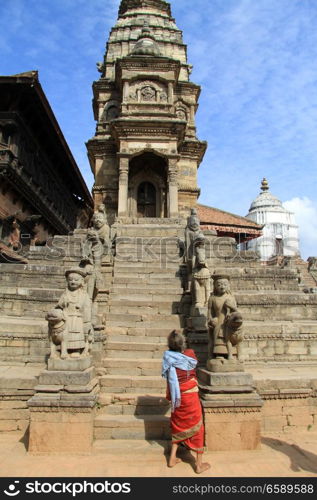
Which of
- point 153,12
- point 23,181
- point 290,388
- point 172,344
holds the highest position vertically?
point 153,12

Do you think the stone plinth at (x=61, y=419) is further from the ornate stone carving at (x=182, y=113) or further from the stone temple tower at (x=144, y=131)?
the ornate stone carving at (x=182, y=113)

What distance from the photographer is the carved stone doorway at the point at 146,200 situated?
2022 centimetres

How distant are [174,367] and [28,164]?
19854 millimetres

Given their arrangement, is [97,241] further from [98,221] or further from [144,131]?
[144,131]

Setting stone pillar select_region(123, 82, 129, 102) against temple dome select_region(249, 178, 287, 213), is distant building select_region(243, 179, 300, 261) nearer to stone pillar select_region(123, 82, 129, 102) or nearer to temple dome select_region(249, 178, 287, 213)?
temple dome select_region(249, 178, 287, 213)

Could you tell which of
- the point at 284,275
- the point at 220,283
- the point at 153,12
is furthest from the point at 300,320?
the point at 153,12

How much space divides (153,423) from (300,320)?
5.39m

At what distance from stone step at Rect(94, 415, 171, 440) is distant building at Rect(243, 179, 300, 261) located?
38390mm

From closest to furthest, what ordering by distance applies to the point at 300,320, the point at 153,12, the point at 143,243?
the point at 300,320, the point at 143,243, the point at 153,12

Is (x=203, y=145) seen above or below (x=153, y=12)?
below

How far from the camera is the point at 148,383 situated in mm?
6152

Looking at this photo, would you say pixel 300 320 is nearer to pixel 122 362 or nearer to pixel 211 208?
pixel 122 362

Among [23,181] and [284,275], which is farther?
[23,181]

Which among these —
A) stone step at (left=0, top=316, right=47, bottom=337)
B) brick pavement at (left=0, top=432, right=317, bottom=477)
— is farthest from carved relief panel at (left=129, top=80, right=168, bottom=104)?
brick pavement at (left=0, top=432, right=317, bottom=477)
